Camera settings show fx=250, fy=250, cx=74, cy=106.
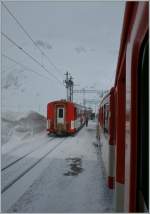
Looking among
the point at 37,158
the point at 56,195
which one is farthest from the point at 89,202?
the point at 37,158

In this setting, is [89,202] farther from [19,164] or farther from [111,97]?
[19,164]

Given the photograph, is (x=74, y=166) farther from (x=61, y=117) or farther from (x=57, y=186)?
(x=61, y=117)

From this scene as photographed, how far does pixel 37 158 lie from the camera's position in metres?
9.48

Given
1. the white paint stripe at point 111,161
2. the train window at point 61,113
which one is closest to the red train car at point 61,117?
the train window at point 61,113

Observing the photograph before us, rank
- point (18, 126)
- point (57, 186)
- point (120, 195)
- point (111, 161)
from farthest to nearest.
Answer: point (18, 126) → point (57, 186) → point (111, 161) → point (120, 195)

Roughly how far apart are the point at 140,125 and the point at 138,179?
0.34 meters

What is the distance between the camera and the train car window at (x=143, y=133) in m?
1.44

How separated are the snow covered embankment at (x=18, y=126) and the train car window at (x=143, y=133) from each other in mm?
13397

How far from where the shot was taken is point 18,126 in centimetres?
2014

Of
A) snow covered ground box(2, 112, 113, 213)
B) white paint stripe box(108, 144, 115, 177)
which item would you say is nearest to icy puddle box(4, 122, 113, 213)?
snow covered ground box(2, 112, 113, 213)

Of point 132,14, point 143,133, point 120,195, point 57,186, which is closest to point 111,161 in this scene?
point 57,186

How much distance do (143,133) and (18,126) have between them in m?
19.3

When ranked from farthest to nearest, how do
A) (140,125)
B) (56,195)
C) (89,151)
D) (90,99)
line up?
(90,99) → (89,151) → (56,195) → (140,125)

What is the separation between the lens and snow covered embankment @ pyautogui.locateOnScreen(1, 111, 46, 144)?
54.1 feet
